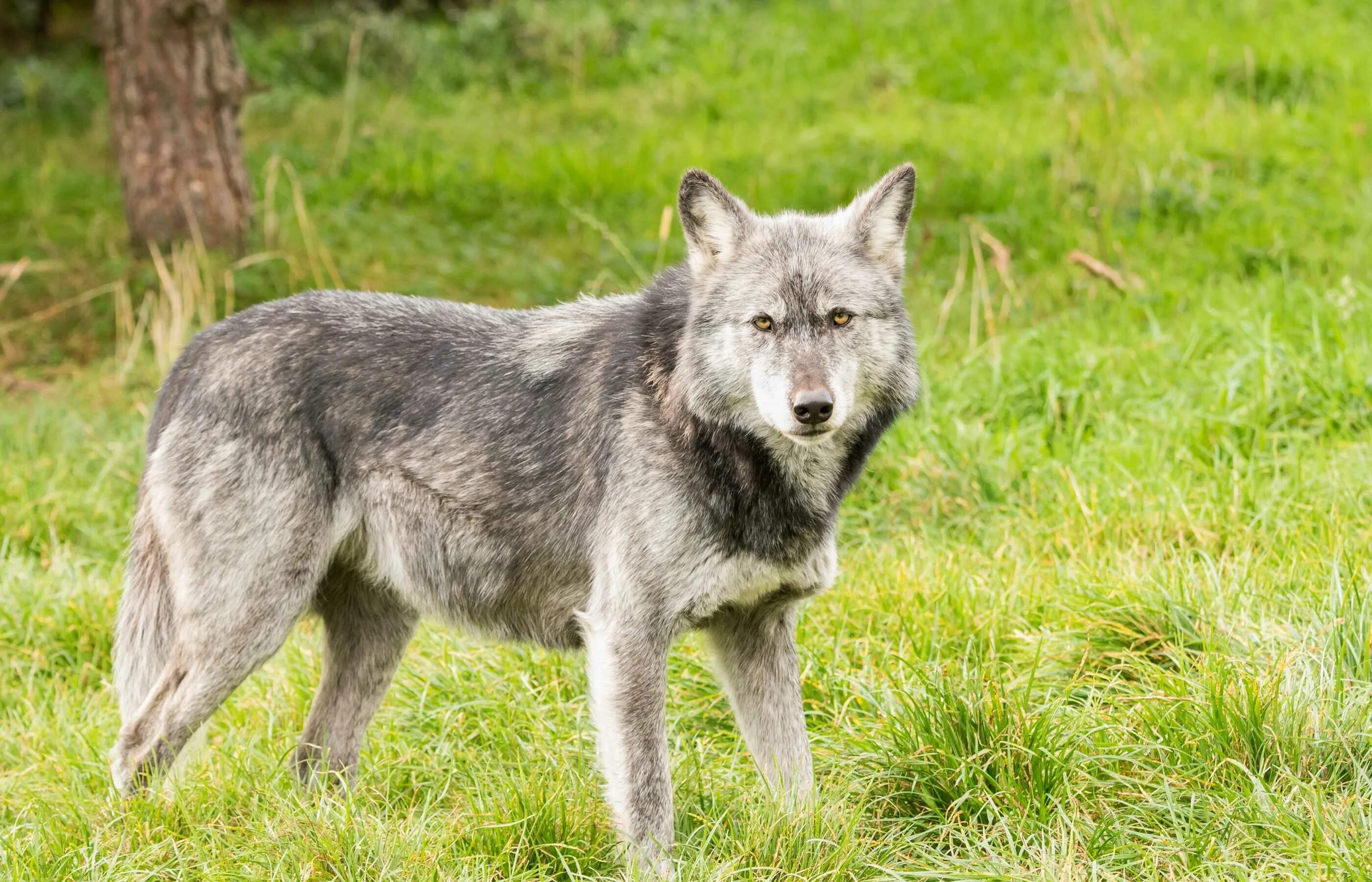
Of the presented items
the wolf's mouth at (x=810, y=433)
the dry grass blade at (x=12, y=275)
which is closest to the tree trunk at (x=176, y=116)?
the dry grass blade at (x=12, y=275)

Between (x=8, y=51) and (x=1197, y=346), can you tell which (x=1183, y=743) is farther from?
(x=8, y=51)

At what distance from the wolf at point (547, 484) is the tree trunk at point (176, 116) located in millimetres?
5029

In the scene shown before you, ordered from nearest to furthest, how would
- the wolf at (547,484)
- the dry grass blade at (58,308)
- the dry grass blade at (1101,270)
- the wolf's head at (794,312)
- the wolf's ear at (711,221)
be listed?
1. the wolf's head at (794,312)
2. the wolf at (547,484)
3. the wolf's ear at (711,221)
4. the dry grass blade at (1101,270)
5. the dry grass blade at (58,308)

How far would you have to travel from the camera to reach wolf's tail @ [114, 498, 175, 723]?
426cm

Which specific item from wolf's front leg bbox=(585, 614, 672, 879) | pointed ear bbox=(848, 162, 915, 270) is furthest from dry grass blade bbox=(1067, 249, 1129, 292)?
wolf's front leg bbox=(585, 614, 672, 879)

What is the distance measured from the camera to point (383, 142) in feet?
38.4

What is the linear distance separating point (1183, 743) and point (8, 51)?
17.7 metres

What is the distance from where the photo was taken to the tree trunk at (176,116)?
865cm

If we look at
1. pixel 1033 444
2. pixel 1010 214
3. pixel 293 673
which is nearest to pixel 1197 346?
pixel 1033 444

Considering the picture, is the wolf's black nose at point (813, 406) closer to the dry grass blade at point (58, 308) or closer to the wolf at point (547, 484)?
the wolf at point (547, 484)

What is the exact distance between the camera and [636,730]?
3611mm

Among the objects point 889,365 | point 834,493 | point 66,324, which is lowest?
point 66,324

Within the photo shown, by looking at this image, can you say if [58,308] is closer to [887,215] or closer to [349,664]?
[349,664]

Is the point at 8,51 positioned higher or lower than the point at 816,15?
lower
